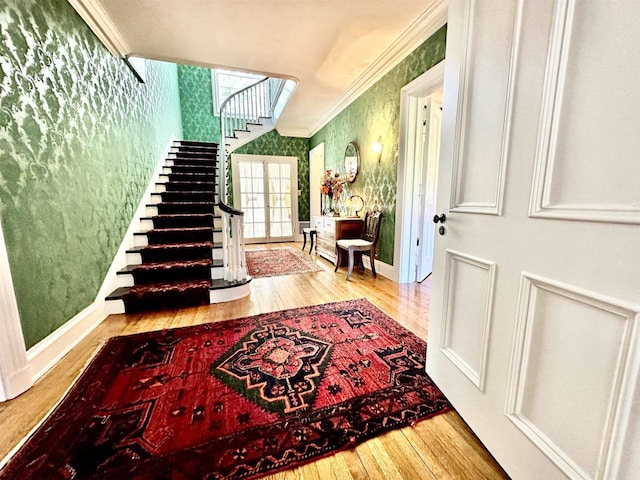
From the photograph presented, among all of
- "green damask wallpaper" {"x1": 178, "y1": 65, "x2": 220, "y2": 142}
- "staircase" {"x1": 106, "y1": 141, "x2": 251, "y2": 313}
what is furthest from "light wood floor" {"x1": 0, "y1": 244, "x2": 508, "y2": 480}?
"green damask wallpaper" {"x1": 178, "y1": 65, "x2": 220, "y2": 142}

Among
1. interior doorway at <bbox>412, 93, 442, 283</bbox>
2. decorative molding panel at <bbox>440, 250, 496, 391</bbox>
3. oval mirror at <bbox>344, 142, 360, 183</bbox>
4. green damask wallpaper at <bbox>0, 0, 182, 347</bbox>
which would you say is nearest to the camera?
decorative molding panel at <bbox>440, 250, 496, 391</bbox>

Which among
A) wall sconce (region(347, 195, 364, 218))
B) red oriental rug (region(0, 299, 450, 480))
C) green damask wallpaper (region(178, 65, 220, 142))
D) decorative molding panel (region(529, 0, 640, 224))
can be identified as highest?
green damask wallpaper (region(178, 65, 220, 142))

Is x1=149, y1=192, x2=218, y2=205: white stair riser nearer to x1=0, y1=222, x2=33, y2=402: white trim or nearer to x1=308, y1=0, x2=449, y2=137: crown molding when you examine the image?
x1=0, y1=222, x2=33, y2=402: white trim

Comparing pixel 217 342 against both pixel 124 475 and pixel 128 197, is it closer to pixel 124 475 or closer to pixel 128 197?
pixel 124 475

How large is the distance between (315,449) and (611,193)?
49.9 inches

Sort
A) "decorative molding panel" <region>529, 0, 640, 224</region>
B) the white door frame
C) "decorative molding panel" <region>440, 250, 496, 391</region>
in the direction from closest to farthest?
"decorative molding panel" <region>529, 0, 640, 224</region>, "decorative molding panel" <region>440, 250, 496, 391</region>, the white door frame

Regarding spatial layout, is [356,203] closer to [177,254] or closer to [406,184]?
[406,184]

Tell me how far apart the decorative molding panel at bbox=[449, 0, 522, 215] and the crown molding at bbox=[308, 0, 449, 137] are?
136 cm

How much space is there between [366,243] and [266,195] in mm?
3595

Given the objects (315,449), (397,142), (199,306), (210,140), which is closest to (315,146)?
(210,140)

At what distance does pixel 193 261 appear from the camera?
9.59ft

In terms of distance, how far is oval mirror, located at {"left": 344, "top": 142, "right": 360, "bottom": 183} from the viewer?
4.05 meters

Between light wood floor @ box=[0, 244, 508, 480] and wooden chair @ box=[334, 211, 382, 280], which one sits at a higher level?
wooden chair @ box=[334, 211, 382, 280]

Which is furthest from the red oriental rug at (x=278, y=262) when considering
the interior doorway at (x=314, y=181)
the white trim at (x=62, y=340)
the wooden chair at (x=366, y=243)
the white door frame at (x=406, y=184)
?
the white trim at (x=62, y=340)
